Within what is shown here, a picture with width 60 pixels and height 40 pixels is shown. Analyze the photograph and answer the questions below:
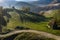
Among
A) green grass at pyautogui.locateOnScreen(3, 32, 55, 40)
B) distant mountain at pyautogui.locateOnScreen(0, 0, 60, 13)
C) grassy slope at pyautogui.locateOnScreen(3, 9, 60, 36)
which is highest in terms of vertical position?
distant mountain at pyautogui.locateOnScreen(0, 0, 60, 13)

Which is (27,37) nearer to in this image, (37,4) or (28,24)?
(28,24)

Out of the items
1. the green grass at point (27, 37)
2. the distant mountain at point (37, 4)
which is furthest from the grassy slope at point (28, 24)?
the distant mountain at point (37, 4)

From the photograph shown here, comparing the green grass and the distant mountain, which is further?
the distant mountain

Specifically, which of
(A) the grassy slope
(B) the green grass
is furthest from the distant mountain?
(B) the green grass

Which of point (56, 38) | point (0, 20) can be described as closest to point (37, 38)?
point (56, 38)

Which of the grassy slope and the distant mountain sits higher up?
the distant mountain

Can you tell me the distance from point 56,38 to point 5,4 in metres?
3.31

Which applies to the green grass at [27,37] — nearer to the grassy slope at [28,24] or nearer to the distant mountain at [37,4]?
the grassy slope at [28,24]

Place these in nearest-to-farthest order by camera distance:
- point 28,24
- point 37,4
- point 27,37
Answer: point 27,37, point 28,24, point 37,4

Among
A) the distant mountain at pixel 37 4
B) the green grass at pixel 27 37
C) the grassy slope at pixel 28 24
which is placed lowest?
the green grass at pixel 27 37

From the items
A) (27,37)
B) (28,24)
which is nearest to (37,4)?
(28,24)

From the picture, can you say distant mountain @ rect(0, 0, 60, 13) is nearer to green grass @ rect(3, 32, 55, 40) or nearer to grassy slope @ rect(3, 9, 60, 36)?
grassy slope @ rect(3, 9, 60, 36)

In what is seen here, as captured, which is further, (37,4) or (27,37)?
(37,4)

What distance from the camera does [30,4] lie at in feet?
33.6
